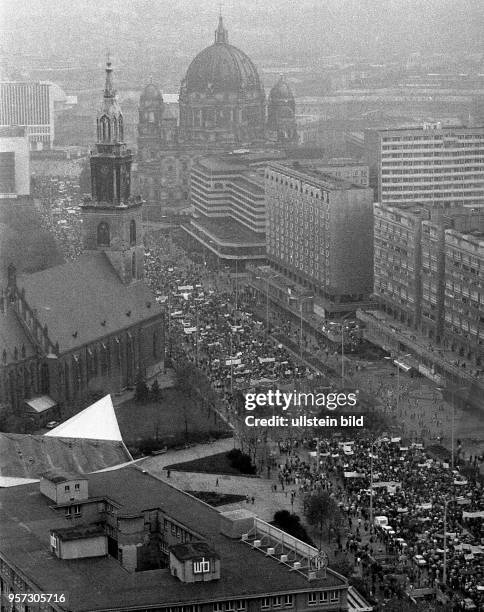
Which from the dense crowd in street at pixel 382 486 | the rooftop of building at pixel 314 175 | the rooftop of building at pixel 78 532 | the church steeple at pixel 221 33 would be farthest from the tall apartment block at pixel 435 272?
the rooftop of building at pixel 78 532

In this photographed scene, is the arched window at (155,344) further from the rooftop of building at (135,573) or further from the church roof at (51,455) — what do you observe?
the rooftop of building at (135,573)

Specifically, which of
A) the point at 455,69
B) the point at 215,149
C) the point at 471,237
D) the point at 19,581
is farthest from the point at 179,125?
the point at 19,581

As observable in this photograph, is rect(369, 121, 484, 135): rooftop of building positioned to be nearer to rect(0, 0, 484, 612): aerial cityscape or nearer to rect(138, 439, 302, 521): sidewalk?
Answer: rect(0, 0, 484, 612): aerial cityscape

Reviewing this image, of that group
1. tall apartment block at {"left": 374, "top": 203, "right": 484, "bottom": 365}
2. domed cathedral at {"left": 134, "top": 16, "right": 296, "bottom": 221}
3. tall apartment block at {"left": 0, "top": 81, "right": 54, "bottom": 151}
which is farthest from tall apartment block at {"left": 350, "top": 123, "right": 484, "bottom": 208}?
tall apartment block at {"left": 0, "top": 81, "right": 54, "bottom": 151}

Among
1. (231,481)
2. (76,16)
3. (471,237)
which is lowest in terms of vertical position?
(231,481)

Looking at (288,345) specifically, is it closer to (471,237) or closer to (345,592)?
(471,237)
